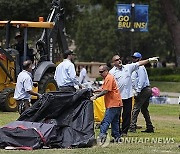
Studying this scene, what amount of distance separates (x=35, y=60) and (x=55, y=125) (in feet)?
33.7

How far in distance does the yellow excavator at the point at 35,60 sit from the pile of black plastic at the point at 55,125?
7.35m

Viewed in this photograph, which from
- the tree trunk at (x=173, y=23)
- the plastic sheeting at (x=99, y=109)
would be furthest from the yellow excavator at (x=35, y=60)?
the tree trunk at (x=173, y=23)

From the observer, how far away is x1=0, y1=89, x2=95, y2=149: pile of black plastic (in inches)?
515

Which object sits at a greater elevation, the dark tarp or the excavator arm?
the excavator arm

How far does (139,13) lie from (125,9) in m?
0.92

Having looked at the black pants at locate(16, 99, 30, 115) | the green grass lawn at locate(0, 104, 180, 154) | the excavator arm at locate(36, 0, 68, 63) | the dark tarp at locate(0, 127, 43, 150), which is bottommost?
the green grass lawn at locate(0, 104, 180, 154)

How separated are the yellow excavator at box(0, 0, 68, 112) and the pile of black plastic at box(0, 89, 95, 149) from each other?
7.35 m

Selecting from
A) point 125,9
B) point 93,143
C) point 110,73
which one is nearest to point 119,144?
point 93,143

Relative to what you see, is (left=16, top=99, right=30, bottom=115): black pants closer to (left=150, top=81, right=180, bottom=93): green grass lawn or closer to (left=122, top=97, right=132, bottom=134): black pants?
(left=122, top=97, right=132, bottom=134): black pants

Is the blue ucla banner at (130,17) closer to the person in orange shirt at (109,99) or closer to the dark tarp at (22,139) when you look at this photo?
the person in orange shirt at (109,99)

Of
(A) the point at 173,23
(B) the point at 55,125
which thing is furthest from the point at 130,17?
(B) the point at 55,125

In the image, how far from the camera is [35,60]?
77.4ft

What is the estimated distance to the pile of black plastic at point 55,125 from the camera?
13.1 m

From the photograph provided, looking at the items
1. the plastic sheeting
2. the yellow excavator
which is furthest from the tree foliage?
the plastic sheeting
